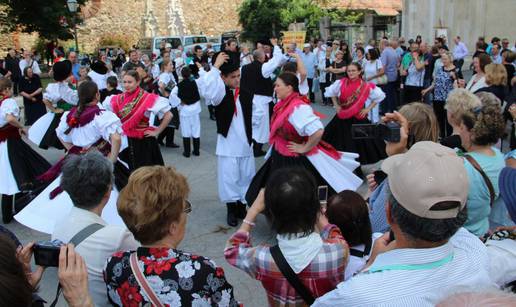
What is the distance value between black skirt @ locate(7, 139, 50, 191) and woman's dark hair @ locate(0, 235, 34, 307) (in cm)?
448

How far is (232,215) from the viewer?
224 inches

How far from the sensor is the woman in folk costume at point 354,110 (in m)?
7.02

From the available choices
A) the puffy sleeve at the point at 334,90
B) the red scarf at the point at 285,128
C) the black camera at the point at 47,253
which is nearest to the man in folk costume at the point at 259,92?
the puffy sleeve at the point at 334,90

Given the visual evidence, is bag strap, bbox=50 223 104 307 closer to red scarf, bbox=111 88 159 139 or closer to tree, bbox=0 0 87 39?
red scarf, bbox=111 88 159 139

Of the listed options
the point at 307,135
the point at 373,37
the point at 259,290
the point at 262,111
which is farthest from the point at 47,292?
the point at 373,37

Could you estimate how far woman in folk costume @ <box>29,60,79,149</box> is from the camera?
7.71m

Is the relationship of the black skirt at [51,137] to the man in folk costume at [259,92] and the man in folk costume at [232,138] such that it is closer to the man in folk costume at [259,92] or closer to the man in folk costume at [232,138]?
the man in folk costume at [232,138]

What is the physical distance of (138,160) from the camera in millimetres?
5895

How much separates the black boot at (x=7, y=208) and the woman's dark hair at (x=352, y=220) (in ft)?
15.0

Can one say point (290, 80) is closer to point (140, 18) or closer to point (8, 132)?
point (8, 132)

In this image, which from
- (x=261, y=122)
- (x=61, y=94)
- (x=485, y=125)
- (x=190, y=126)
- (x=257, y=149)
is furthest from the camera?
(x=261, y=122)

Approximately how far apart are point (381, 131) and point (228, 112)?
2706 millimetres

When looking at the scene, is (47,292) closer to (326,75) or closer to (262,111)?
(262,111)

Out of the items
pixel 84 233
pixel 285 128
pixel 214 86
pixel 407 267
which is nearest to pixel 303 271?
pixel 407 267
